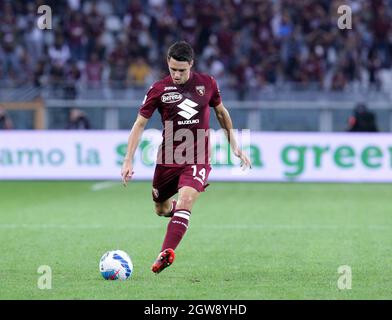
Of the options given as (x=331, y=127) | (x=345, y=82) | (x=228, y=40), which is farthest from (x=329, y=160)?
(x=228, y=40)

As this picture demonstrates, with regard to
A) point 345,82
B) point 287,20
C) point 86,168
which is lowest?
point 86,168

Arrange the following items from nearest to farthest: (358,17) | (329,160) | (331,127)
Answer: (329,160) < (331,127) < (358,17)

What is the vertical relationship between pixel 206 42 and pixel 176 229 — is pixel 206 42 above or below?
above

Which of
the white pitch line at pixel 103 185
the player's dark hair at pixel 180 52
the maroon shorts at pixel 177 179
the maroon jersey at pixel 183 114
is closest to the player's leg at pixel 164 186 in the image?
the maroon shorts at pixel 177 179

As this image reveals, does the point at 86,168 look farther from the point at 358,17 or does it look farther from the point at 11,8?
the point at 358,17

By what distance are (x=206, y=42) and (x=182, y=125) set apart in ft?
55.1

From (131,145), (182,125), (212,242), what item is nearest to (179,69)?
(182,125)

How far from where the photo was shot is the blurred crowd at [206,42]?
80.1ft

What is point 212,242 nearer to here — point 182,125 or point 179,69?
point 182,125

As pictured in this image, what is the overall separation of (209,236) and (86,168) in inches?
337

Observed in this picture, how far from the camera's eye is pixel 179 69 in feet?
28.4

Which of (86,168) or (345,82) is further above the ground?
(345,82)

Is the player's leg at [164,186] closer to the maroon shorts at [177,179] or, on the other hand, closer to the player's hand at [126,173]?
the maroon shorts at [177,179]

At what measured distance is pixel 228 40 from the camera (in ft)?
82.9
